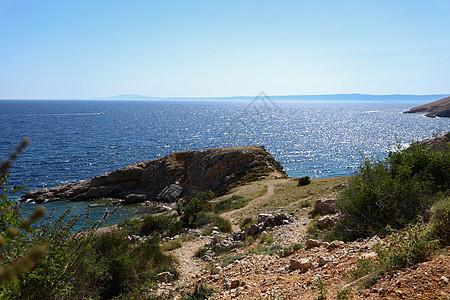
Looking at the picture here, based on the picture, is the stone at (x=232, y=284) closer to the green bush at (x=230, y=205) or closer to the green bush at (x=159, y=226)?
the green bush at (x=159, y=226)

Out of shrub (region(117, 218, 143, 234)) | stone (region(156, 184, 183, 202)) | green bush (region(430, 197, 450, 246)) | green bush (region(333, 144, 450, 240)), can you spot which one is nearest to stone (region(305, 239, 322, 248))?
green bush (region(333, 144, 450, 240))

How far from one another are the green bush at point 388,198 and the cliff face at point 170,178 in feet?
107

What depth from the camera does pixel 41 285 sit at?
13.9ft

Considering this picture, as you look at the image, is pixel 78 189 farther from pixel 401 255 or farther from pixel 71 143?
pixel 401 255

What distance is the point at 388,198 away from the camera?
351 inches

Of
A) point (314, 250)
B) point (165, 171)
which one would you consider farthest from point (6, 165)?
point (165, 171)

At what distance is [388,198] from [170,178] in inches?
1622

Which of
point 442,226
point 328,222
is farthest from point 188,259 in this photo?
point 442,226

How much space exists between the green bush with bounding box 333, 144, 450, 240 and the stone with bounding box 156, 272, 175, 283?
19.8 feet

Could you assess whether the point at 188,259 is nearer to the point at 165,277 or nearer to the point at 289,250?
A: the point at 165,277

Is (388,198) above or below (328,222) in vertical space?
above

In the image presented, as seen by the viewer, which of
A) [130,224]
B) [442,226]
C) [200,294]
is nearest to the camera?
[442,226]

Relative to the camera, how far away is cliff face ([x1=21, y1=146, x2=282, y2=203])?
4388 cm

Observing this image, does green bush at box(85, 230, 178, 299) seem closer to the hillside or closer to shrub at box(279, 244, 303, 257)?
the hillside
